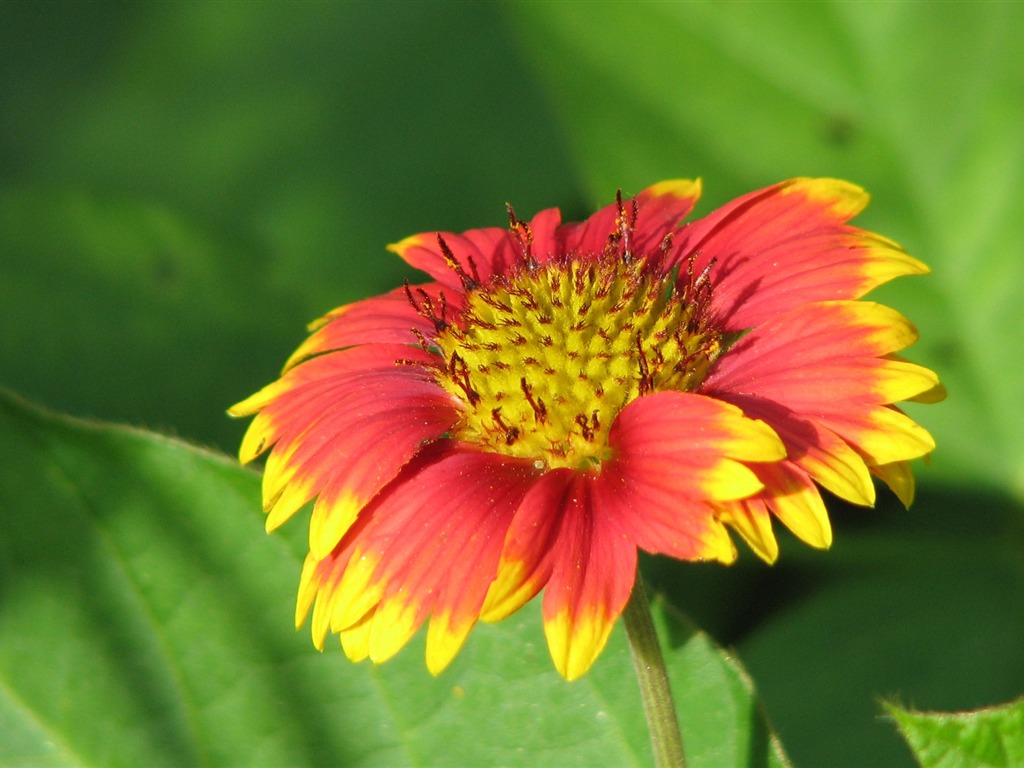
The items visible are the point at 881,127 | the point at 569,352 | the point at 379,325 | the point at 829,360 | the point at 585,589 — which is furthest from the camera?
the point at 881,127

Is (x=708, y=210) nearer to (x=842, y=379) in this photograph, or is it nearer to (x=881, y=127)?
(x=881, y=127)

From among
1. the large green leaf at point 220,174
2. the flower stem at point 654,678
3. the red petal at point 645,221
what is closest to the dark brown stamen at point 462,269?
the red petal at point 645,221

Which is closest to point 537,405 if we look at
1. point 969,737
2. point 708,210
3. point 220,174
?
point 969,737

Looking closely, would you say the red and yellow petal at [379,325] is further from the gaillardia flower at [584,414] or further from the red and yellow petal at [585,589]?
the red and yellow petal at [585,589]

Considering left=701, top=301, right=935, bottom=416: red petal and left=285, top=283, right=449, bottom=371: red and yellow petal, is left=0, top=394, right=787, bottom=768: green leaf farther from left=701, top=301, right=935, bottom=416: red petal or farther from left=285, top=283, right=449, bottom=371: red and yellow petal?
left=701, top=301, right=935, bottom=416: red petal

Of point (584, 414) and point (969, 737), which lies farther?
point (584, 414)
